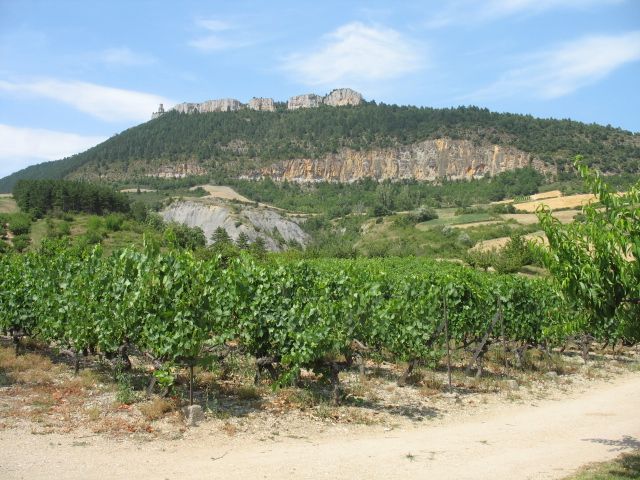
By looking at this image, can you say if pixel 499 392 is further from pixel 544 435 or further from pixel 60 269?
pixel 60 269

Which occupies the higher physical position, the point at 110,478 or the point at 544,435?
the point at 110,478

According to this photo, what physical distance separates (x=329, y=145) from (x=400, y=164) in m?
20.6

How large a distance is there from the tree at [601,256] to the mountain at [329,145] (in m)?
124

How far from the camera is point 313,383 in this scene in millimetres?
13195

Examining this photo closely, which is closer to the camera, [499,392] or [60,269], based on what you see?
[499,392]

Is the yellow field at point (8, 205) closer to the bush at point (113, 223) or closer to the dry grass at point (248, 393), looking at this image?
the bush at point (113, 223)

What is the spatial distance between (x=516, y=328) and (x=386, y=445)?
32.0ft

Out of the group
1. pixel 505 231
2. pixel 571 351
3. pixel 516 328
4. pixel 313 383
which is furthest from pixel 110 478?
pixel 505 231

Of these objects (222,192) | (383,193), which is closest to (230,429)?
(383,193)

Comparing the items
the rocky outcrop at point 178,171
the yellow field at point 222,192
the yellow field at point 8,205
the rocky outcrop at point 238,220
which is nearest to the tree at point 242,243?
the rocky outcrop at point 238,220

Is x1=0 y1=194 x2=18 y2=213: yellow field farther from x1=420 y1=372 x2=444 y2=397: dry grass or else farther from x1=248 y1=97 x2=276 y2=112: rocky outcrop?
x1=248 y1=97 x2=276 y2=112: rocky outcrop

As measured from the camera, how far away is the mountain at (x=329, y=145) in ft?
435

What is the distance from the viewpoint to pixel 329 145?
14875 cm

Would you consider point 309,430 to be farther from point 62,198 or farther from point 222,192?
point 222,192
